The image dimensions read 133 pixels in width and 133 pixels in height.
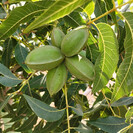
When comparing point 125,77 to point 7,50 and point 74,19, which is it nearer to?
point 74,19

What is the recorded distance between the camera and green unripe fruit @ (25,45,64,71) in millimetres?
824

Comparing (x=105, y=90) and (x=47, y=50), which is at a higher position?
(x=47, y=50)

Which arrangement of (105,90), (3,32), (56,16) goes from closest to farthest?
(56,16) < (3,32) < (105,90)

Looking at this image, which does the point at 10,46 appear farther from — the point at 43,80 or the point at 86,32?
the point at 86,32

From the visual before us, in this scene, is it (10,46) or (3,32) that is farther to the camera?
(10,46)

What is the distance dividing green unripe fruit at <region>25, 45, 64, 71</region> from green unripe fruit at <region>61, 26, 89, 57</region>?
49mm

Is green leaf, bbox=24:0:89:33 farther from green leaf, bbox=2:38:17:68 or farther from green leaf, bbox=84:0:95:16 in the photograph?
green leaf, bbox=2:38:17:68

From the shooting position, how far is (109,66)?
88 cm

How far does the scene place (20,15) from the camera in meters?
0.84

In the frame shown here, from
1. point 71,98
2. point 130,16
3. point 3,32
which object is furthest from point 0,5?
point 130,16

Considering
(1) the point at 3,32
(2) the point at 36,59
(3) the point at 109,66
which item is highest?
(1) the point at 3,32

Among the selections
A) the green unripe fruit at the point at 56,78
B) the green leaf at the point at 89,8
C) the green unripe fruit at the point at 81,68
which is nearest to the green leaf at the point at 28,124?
the green unripe fruit at the point at 56,78

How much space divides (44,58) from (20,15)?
220mm

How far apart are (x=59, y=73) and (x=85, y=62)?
5.0 inches
